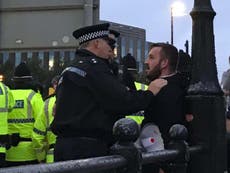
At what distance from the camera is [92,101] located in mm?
3838

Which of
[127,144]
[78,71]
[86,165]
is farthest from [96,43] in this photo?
[86,165]

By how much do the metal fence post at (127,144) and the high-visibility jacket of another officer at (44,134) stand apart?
13.6 feet

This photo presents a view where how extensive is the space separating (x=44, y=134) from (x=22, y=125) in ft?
1.38

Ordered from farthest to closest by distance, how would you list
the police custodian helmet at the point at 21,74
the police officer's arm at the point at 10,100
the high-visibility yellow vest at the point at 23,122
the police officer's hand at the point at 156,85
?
the police custodian helmet at the point at 21,74 < the high-visibility yellow vest at the point at 23,122 < the police officer's arm at the point at 10,100 < the police officer's hand at the point at 156,85

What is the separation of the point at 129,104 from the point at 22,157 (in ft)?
13.2

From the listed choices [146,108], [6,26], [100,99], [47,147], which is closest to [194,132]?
[146,108]

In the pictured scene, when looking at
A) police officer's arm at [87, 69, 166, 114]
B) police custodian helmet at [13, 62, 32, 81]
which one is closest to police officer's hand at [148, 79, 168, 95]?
police officer's arm at [87, 69, 166, 114]

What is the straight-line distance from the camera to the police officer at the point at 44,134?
715cm

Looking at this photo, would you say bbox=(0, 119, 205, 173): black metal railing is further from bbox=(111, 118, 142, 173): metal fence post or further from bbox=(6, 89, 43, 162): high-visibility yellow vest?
bbox=(6, 89, 43, 162): high-visibility yellow vest

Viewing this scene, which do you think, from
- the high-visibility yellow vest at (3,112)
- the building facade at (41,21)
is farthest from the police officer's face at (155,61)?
the building facade at (41,21)

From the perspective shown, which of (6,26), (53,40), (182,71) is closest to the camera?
(182,71)

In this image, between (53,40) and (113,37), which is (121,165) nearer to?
(113,37)

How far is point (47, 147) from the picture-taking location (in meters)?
7.33

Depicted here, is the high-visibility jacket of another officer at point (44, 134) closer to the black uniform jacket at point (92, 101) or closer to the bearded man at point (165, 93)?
the bearded man at point (165, 93)
